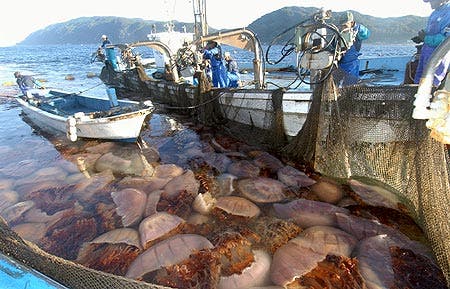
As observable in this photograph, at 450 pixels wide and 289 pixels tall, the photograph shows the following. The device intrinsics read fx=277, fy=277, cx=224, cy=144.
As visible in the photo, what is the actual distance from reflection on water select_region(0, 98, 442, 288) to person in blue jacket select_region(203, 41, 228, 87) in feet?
11.9

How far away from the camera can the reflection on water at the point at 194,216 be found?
3361 millimetres

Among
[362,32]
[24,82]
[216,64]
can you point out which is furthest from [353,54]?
[24,82]

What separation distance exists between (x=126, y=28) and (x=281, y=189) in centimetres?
17152

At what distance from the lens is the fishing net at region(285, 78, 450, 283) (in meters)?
3.21

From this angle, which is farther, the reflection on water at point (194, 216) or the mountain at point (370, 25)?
the mountain at point (370, 25)

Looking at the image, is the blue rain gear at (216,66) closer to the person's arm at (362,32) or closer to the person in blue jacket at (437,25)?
the person's arm at (362,32)

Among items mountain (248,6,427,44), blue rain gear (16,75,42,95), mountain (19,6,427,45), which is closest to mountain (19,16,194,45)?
mountain (19,6,427,45)

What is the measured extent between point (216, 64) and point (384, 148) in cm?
694

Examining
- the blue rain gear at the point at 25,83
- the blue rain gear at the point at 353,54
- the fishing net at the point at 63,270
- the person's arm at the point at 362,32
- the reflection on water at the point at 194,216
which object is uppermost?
the person's arm at the point at 362,32

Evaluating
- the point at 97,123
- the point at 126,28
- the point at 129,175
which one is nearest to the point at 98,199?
the point at 129,175

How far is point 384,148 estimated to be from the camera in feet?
14.4

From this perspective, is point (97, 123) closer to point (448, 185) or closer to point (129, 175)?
point (129, 175)

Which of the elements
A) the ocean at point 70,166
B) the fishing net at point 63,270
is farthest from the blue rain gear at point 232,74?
the fishing net at point 63,270

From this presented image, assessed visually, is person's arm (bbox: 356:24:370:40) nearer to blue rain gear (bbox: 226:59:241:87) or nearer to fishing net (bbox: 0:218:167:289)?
blue rain gear (bbox: 226:59:241:87)
